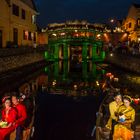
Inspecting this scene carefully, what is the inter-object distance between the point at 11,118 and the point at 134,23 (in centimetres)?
5276

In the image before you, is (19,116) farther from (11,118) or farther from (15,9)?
(15,9)

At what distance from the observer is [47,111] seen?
1712 centimetres

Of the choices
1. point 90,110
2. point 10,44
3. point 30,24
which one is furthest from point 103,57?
point 90,110

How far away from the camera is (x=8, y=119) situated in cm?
860

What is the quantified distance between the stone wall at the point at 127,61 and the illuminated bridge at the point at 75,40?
25.3 ft

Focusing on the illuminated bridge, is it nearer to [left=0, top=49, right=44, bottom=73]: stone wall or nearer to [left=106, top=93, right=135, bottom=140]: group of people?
[left=0, top=49, right=44, bottom=73]: stone wall

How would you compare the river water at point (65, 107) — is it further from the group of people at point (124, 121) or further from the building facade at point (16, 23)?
the building facade at point (16, 23)

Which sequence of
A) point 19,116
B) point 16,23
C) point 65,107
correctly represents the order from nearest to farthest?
point 19,116, point 65,107, point 16,23

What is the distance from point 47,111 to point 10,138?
8.27 meters

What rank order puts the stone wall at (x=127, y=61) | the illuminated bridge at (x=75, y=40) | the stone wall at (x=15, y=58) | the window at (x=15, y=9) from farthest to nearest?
the illuminated bridge at (x=75, y=40)
the window at (x=15, y=9)
the stone wall at (x=127, y=61)
the stone wall at (x=15, y=58)

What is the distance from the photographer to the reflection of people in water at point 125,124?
27.4 ft

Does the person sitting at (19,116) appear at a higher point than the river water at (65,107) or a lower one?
higher

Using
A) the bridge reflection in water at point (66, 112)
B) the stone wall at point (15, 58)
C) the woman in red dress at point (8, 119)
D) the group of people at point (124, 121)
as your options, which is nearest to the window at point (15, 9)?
the stone wall at point (15, 58)

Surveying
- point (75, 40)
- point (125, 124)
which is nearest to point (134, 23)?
point (75, 40)
